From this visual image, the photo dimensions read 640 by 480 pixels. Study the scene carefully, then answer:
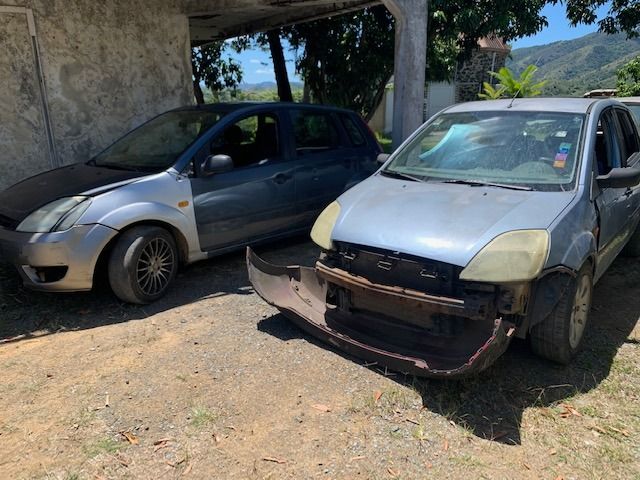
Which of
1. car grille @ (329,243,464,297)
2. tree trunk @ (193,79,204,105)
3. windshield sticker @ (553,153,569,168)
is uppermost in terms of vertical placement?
tree trunk @ (193,79,204,105)

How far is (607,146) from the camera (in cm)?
436

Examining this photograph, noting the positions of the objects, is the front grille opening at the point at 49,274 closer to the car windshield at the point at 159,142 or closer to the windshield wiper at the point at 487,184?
the car windshield at the point at 159,142

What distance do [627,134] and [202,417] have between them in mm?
4556

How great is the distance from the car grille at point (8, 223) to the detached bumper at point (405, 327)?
2.29m

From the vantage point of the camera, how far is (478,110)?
15.1 feet

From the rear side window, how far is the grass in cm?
415

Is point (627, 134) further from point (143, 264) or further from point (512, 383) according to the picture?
point (143, 264)

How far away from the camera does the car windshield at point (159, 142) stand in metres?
5.08

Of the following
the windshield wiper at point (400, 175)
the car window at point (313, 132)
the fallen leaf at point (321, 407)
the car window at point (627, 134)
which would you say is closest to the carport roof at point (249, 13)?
the car window at point (313, 132)

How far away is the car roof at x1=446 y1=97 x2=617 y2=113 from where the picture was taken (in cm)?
424

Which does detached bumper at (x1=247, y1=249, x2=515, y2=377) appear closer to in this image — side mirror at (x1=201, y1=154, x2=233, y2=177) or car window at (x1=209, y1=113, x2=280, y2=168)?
side mirror at (x1=201, y1=154, x2=233, y2=177)

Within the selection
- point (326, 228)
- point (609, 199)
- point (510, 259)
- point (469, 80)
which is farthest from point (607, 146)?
point (469, 80)

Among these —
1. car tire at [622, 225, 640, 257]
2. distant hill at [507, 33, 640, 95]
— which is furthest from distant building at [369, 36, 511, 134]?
distant hill at [507, 33, 640, 95]

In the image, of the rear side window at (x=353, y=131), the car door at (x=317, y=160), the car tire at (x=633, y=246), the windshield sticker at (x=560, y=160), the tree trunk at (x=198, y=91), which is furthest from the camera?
the tree trunk at (x=198, y=91)
